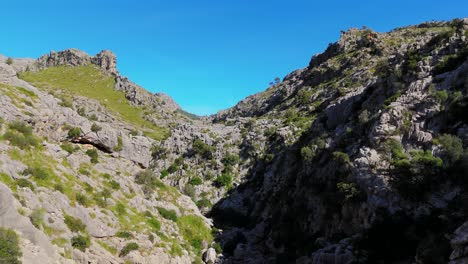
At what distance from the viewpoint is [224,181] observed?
75.5 m

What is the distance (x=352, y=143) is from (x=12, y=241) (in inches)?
1400

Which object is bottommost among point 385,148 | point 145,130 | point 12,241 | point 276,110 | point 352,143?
point 12,241

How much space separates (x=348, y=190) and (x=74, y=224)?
26.8m

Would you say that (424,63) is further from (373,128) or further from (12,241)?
(12,241)

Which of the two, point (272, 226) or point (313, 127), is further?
point (313, 127)

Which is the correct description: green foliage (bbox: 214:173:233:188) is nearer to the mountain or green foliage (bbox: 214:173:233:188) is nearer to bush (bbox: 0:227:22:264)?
the mountain

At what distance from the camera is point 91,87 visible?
446 ft

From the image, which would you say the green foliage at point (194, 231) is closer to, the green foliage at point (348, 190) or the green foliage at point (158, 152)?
the green foliage at point (348, 190)

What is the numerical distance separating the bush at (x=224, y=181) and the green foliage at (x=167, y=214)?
2696 cm

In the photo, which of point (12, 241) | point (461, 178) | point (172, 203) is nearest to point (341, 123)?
point (461, 178)

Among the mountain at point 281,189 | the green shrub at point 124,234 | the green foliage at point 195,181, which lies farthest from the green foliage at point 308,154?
the green foliage at point 195,181

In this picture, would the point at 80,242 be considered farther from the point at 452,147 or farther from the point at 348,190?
the point at 452,147

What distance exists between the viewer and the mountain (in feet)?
96.1

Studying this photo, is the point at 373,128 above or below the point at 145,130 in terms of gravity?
below
